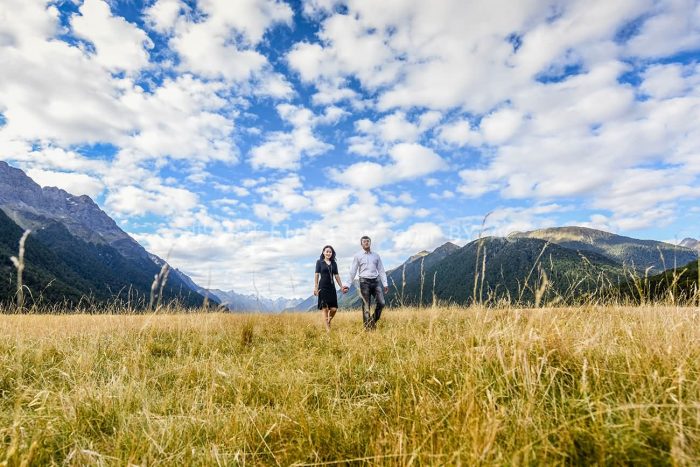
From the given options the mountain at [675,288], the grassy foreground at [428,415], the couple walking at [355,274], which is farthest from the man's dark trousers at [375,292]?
the mountain at [675,288]

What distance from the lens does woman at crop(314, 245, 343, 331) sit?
10809 mm

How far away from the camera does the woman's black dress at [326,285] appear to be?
10.8 m

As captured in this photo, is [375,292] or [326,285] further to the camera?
[326,285]

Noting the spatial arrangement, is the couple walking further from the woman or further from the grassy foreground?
the grassy foreground

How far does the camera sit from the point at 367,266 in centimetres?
1088

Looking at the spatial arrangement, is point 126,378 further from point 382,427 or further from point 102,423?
point 382,427

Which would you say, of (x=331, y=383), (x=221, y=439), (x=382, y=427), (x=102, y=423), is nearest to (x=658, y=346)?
(x=382, y=427)

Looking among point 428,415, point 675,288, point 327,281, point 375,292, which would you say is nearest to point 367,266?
point 375,292

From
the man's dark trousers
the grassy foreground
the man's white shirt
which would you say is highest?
the man's white shirt

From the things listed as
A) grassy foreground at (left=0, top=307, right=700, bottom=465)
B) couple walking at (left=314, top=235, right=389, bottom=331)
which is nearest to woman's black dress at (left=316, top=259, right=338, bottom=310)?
couple walking at (left=314, top=235, right=389, bottom=331)

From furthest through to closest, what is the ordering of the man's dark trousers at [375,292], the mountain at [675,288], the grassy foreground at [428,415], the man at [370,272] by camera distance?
1. the man at [370,272]
2. the man's dark trousers at [375,292]
3. the mountain at [675,288]
4. the grassy foreground at [428,415]

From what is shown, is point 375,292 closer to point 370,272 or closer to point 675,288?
point 370,272

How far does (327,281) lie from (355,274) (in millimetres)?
909

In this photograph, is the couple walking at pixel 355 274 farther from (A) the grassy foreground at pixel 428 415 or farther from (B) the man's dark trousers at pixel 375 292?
(A) the grassy foreground at pixel 428 415
